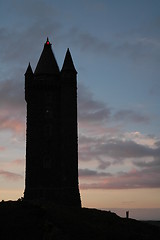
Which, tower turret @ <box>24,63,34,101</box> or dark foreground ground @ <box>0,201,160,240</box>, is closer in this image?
dark foreground ground @ <box>0,201,160,240</box>

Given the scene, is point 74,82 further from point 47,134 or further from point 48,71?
point 47,134

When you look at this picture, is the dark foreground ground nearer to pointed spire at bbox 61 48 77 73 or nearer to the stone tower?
the stone tower

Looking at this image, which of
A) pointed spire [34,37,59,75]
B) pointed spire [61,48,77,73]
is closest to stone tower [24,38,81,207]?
A: pointed spire [61,48,77,73]

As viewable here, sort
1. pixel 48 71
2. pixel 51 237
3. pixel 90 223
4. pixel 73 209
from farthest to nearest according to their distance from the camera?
pixel 48 71 < pixel 73 209 < pixel 90 223 < pixel 51 237

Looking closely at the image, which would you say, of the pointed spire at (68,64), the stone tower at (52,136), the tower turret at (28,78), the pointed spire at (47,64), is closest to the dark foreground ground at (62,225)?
the stone tower at (52,136)

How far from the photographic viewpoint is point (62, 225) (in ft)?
135

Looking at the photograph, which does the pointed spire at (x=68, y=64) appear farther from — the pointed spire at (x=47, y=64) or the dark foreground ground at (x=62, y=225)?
the dark foreground ground at (x=62, y=225)

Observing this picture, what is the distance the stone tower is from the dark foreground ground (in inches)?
397

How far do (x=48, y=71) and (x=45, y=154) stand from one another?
1347cm

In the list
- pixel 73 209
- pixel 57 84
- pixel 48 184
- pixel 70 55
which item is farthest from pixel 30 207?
pixel 70 55

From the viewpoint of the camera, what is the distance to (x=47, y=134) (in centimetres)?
6159

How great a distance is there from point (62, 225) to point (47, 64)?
3135 centimetres

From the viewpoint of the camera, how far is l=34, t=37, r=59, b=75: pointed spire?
212 feet

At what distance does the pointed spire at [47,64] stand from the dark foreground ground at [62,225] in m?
23.9
